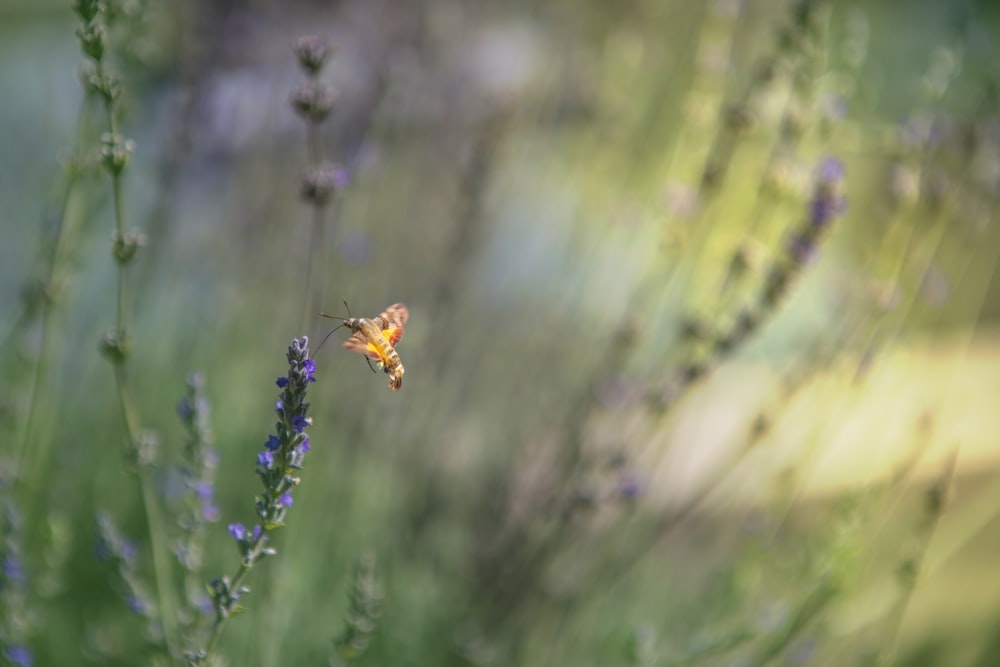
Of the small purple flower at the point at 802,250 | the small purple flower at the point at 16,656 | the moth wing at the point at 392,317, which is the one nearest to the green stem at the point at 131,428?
the small purple flower at the point at 16,656

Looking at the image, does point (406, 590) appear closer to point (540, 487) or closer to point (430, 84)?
point (540, 487)

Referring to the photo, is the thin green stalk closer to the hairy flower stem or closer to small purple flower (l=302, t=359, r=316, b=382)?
the hairy flower stem

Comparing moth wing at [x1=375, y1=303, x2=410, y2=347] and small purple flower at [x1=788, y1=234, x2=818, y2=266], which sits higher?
small purple flower at [x1=788, y1=234, x2=818, y2=266]

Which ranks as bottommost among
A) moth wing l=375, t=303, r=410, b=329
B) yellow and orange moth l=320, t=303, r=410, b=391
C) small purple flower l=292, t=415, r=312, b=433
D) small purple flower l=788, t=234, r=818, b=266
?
small purple flower l=292, t=415, r=312, b=433

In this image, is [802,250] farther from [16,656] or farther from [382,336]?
[16,656]

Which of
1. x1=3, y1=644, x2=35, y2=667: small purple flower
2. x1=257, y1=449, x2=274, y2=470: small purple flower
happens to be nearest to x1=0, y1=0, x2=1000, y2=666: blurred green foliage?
x1=3, y1=644, x2=35, y2=667: small purple flower

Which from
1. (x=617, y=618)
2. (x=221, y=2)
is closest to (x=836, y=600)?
(x=617, y=618)
